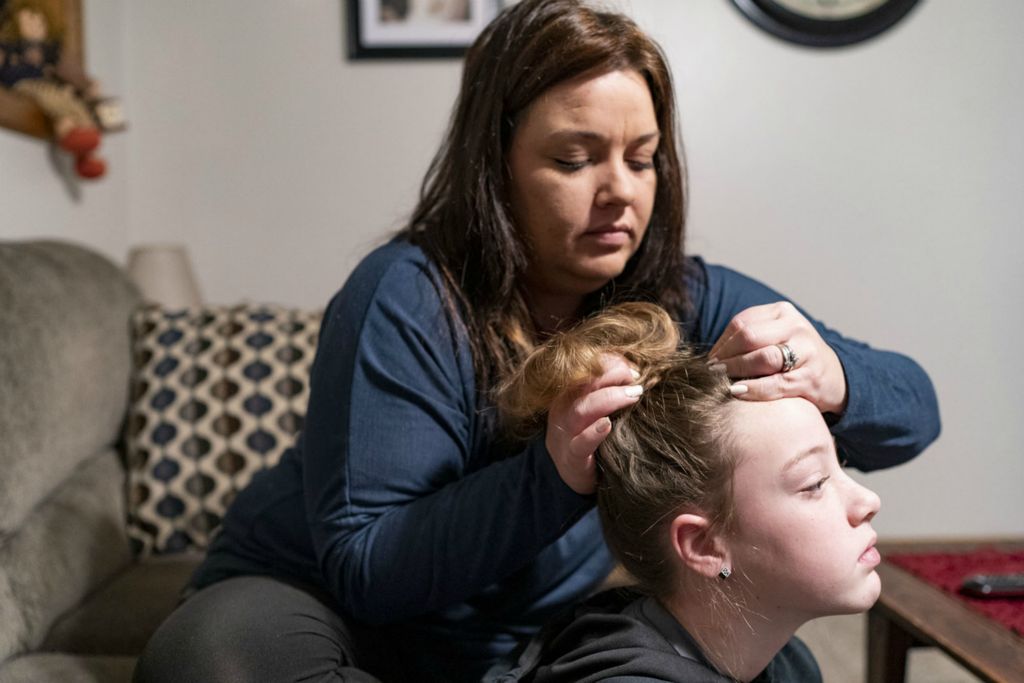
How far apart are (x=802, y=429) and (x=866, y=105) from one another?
2.08m

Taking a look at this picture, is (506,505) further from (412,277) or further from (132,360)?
(132,360)

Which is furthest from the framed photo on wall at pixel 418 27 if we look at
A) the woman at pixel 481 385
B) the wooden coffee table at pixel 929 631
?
the wooden coffee table at pixel 929 631

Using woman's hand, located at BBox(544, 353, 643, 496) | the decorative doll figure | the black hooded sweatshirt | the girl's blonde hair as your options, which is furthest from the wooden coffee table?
the decorative doll figure

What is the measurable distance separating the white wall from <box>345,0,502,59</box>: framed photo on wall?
45mm

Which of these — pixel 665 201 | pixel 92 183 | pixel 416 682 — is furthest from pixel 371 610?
pixel 92 183

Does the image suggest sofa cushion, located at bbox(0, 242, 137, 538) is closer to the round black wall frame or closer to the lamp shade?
the lamp shade

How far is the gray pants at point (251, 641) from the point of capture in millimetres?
998

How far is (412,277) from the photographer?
1.15 meters

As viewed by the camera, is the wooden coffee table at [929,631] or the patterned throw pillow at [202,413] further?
the patterned throw pillow at [202,413]

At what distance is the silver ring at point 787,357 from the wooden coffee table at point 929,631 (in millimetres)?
459

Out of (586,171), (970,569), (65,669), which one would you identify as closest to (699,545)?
(586,171)

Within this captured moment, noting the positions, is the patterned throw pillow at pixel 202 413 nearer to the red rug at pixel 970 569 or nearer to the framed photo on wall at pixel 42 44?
the framed photo on wall at pixel 42 44

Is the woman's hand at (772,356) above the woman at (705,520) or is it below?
above

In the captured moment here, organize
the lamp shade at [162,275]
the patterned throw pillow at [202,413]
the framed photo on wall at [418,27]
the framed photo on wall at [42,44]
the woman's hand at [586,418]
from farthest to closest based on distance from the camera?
the framed photo on wall at [418,27]
the lamp shade at [162,275]
the framed photo on wall at [42,44]
the patterned throw pillow at [202,413]
the woman's hand at [586,418]
